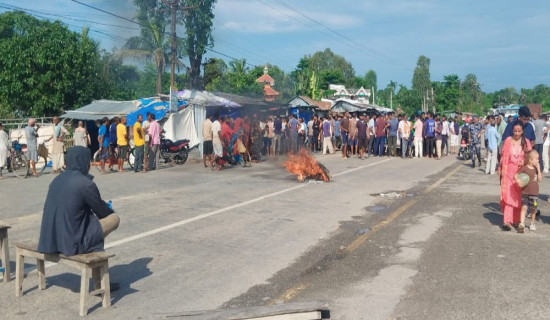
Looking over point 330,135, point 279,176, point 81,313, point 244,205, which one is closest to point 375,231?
point 244,205

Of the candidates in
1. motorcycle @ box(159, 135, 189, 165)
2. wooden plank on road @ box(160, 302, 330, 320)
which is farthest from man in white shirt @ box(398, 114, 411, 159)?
wooden plank on road @ box(160, 302, 330, 320)

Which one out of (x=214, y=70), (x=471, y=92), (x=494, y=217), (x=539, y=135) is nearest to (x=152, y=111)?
(x=539, y=135)

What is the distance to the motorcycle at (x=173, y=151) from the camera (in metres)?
20.5

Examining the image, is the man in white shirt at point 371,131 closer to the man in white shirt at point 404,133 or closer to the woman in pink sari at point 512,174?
the man in white shirt at point 404,133

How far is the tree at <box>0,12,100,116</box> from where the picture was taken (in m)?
32.4

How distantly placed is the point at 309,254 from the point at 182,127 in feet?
54.0

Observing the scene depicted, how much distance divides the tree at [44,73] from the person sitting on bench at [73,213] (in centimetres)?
2928

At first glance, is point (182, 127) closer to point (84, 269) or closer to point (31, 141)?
point (31, 141)

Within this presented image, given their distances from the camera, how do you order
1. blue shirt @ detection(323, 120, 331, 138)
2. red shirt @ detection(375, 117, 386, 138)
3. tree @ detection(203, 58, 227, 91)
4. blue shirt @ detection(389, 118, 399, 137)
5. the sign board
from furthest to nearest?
1. tree @ detection(203, 58, 227, 91)
2. blue shirt @ detection(323, 120, 331, 138)
3. red shirt @ detection(375, 117, 386, 138)
4. blue shirt @ detection(389, 118, 399, 137)
5. the sign board

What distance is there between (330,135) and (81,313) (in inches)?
819

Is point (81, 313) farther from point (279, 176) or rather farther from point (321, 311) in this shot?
point (279, 176)

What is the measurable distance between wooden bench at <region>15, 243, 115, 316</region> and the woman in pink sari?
6.04 m

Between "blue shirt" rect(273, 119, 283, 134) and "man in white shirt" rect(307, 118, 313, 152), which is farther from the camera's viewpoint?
"man in white shirt" rect(307, 118, 313, 152)

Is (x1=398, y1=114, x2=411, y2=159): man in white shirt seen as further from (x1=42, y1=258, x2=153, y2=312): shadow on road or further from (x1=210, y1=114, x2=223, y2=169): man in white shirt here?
(x1=42, y1=258, x2=153, y2=312): shadow on road
